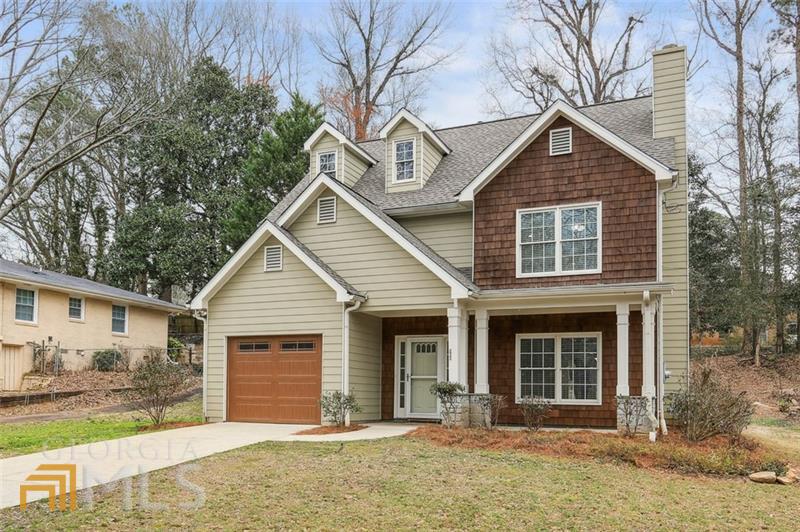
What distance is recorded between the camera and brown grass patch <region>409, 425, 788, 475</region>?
1059cm

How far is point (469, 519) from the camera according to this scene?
753 centimetres

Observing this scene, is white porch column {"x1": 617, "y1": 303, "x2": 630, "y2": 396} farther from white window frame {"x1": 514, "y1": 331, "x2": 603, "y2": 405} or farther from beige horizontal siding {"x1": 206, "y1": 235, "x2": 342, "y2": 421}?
beige horizontal siding {"x1": 206, "y1": 235, "x2": 342, "y2": 421}

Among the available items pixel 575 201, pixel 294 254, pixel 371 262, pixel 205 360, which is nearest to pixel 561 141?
pixel 575 201

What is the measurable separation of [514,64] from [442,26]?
5838mm

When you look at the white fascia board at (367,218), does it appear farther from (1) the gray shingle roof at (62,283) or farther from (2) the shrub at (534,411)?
(1) the gray shingle roof at (62,283)

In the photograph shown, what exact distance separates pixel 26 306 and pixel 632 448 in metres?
20.5

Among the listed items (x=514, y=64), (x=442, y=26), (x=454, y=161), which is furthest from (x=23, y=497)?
(x=442, y=26)

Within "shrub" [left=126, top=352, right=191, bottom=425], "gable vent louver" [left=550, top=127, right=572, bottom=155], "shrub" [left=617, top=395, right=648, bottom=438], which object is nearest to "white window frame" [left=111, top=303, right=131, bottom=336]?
"shrub" [left=126, top=352, right=191, bottom=425]

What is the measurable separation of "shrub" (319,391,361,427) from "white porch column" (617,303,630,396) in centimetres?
539

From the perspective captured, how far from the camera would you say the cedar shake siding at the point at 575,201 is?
14195 millimetres

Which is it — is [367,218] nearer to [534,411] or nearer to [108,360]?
[534,411]

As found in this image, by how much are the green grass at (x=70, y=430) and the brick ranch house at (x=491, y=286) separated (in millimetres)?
2183

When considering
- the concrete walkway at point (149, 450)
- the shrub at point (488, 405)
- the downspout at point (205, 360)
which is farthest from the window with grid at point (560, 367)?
the downspout at point (205, 360)

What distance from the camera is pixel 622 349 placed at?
1374 centimetres
